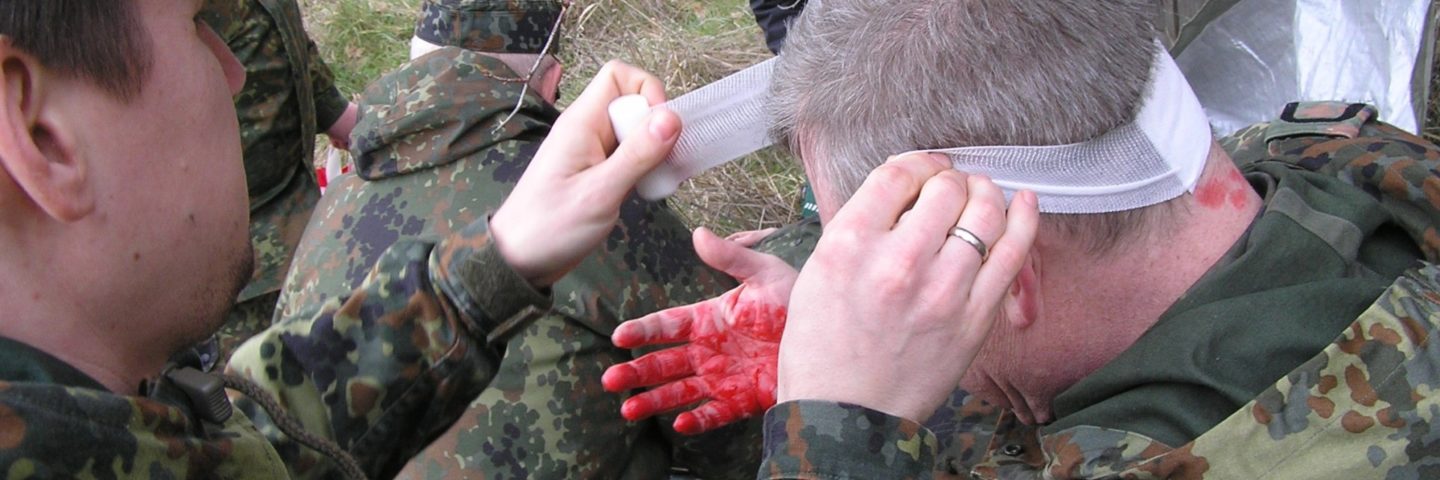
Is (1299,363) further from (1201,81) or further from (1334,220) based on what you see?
(1201,81)

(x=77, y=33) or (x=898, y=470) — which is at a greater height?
(x=77, y=33)

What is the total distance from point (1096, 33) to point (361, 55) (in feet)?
17.8

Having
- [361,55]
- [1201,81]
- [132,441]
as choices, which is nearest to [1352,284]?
[132,441]

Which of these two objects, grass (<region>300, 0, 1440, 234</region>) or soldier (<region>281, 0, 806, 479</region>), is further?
grass (<region>300, 0, 1440, 234</region>)

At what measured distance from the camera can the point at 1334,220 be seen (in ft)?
5.04

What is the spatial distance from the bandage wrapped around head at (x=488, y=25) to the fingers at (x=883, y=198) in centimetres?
170

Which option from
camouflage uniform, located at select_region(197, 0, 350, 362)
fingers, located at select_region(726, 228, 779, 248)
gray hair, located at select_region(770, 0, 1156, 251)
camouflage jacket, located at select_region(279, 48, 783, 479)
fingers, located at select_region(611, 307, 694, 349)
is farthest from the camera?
camouflage uniform, located at select_region(197, 0, 350, 362)

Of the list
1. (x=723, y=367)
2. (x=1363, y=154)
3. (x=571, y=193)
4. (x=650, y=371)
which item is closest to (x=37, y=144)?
(x=571, y=193)

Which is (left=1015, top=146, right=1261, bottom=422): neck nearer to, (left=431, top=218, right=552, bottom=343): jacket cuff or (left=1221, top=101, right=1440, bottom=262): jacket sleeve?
(left=1221, top=101, right=1440, bottom=262): jacket sleeve

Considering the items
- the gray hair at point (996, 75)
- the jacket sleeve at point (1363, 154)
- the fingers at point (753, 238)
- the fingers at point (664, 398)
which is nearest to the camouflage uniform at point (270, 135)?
the fingers at point (753, 238)

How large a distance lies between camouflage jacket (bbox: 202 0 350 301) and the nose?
2.03 metres

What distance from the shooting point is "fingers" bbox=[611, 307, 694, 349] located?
215cm

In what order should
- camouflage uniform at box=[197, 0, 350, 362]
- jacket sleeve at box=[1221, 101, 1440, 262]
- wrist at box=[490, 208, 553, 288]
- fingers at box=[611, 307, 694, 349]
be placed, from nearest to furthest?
jacket sleeve at box=[1221, 101, 1440, 262] < wrist at box=[490, 208, 553, 288] < fingers at box=[611, 307, 694, 349] < camouflage uniform at box=[197, 0, 350, 362]

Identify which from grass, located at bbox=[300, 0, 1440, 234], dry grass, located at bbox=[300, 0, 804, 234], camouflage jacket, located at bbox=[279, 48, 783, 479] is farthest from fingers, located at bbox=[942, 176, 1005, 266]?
dry grass, located at bbox=[300, 0, 804, 234]
